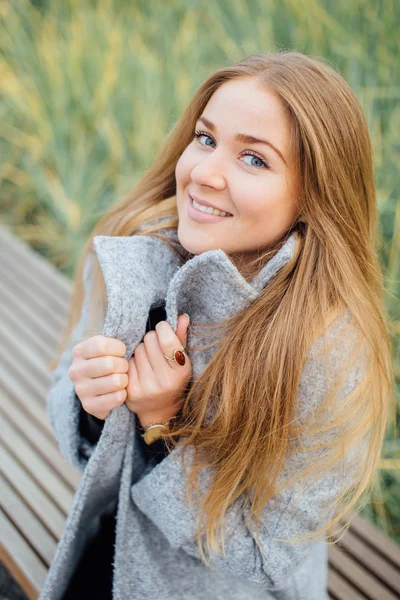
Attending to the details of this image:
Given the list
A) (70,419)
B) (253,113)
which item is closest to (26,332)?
(70,419)

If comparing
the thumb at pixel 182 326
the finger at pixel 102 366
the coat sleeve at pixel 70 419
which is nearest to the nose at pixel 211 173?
the thumb at pixel 182 326

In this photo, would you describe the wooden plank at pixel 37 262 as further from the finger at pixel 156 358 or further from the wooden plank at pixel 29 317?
the finger at pixel 156 358

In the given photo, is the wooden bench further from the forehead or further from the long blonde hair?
the forehead

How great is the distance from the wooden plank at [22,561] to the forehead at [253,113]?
43.6 inches

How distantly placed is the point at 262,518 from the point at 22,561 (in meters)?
0.70

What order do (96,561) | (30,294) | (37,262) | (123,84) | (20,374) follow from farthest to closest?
(123,84) → (37,262) → (30,294) → (20,374) → (96,561)

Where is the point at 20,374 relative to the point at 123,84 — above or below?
below

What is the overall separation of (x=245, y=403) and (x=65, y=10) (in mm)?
3311

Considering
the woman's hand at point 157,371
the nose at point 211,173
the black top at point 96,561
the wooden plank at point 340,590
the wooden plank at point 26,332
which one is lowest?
the wooden plank at point 340,590

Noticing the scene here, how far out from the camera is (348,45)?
2127 millimetres

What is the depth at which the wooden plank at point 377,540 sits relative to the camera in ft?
4.83

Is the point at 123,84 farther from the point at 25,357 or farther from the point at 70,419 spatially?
the point at 70,419

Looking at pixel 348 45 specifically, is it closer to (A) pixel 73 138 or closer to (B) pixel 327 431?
(A) pixel 73 138

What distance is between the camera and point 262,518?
989 millimetres
